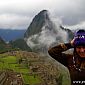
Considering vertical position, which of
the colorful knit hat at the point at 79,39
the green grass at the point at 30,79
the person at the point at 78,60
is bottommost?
the green grass at the point at 30,79

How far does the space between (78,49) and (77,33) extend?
0.41 m

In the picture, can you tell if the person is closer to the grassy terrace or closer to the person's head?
the person's head

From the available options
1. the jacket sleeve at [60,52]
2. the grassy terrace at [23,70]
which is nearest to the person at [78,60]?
the jacket sleeve at [60,52]

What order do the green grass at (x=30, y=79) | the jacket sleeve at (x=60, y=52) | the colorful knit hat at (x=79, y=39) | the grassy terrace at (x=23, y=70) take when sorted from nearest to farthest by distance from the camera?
the colorful knit hat at (x=79, y=39)
the jacket sleeve at (x=60, y=52)
the green grass at (x=30, y=79)
the grassy terrace at (x=23, y=70)

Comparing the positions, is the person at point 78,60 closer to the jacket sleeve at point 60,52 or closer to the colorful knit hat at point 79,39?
the colorful knit hat at point 79,39

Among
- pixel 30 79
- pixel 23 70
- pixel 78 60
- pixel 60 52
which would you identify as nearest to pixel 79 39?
pixel 78 60

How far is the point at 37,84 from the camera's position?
162875 mm

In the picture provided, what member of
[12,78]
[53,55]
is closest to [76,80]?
[53,55]

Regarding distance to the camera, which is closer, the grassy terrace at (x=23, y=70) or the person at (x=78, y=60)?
the person at (x=78, y=60)

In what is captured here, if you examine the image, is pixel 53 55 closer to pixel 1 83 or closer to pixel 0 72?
pixel 1 83

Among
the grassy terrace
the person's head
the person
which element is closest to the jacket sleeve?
the person

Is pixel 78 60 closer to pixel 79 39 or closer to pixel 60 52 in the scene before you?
pixel 79 39

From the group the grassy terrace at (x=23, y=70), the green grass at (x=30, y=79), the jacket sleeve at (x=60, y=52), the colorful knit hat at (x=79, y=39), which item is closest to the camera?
the colorful knit hat at (x=79, y=39)

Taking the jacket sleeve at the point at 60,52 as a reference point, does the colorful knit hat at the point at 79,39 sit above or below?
above
